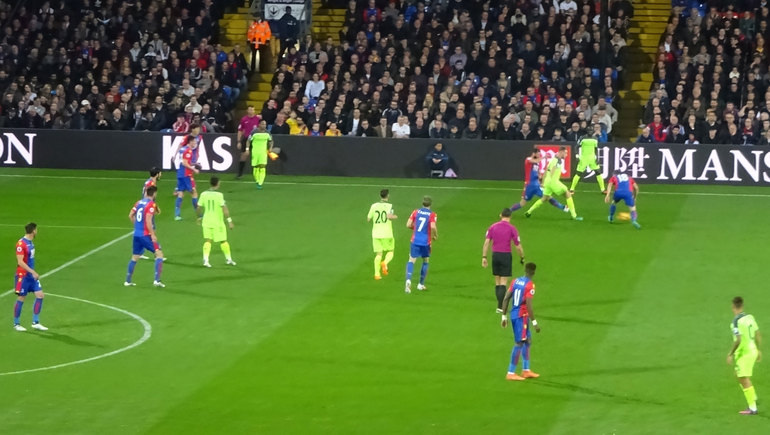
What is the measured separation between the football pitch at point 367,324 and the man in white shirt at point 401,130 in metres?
3.58

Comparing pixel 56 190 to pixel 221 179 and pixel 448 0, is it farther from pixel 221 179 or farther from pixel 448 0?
pixel 448 0

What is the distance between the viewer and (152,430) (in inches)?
762

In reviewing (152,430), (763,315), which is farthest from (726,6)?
(152,430)

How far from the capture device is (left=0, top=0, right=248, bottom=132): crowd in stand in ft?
144

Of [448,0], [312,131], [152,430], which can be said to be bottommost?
[152,430]

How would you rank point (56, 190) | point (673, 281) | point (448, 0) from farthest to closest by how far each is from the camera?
point (448, 0)
point (56, 190)
point (673, 281)

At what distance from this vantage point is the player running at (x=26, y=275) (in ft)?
78.3

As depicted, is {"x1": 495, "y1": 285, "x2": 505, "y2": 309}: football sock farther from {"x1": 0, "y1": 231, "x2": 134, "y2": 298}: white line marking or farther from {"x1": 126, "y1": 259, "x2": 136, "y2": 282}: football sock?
{"x1": 0, "y1": 231, "x2": 134, "y2": 298}: white line marking

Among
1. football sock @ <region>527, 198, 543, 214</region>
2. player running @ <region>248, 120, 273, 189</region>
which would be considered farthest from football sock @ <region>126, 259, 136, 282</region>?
player running @ <region>248, 120, 273, 189</region>

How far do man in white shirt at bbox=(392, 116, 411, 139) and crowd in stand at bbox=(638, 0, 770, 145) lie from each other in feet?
22.0

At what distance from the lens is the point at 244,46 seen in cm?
4841

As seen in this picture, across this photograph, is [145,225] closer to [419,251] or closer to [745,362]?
[419,251]

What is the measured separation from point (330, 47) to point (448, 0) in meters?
4.13

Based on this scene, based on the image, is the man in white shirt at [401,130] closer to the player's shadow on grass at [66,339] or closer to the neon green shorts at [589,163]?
the neon green shorts at [589,163]
